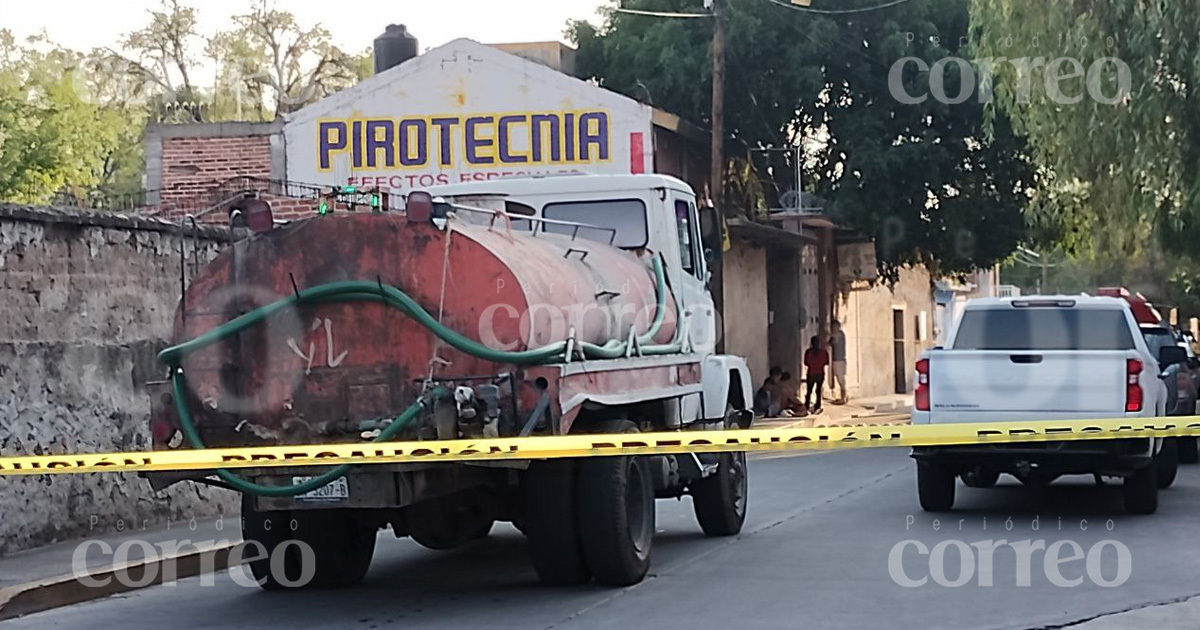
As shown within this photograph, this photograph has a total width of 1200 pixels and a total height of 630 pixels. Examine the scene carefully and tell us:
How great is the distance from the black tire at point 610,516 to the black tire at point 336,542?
1.41 metres

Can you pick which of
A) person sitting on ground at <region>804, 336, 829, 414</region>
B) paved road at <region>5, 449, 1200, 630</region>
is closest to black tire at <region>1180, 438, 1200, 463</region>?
paved road at <region>5, 449, 1200, 630</region>

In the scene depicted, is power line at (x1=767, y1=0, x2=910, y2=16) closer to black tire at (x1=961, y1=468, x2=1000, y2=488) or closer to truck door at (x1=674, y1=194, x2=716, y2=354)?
black tire at (x1=961, y1=468, x2=1000, y2=488)

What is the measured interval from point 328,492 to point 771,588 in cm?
281

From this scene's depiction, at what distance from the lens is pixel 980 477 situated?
14523 mm

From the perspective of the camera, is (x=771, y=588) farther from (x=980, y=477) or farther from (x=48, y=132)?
A: (x=48, y=132)

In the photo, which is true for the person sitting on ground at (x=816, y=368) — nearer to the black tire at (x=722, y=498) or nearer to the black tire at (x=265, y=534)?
the black tire at (x=722, y=498)

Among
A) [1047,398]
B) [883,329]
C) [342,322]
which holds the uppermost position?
[342,322]

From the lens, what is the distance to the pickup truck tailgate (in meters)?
12.6

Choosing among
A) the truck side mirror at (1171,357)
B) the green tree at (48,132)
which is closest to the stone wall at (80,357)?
the truck side mirror at (1171,357)

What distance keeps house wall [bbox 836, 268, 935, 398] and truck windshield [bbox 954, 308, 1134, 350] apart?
947 inches

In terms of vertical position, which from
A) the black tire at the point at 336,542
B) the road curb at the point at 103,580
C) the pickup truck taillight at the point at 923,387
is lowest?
the road curb at the point at 103,580

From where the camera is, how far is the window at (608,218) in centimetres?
1183

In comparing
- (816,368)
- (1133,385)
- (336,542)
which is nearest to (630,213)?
(336,542)

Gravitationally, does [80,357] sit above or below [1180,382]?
above
